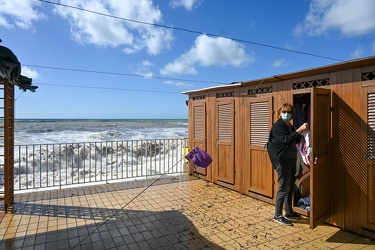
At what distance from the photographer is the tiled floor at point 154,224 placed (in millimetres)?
2713

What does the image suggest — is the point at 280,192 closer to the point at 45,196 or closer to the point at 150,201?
the point at 150,201

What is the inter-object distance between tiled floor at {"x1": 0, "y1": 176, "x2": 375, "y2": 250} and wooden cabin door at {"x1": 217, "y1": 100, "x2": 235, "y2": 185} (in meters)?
0.43

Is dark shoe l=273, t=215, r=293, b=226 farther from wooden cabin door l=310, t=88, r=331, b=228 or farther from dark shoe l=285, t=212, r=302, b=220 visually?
wooden cabin door l=310, t=88, r=331, b=228

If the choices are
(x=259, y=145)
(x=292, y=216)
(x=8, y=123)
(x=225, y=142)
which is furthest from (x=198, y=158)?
(x=8, y=123)

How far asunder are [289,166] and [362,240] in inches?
44.6

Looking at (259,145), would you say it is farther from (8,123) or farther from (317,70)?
(8,123)

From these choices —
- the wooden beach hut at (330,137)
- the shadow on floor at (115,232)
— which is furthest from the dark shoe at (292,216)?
the shadow on floor at (115,232)

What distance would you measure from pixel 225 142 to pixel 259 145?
92cm

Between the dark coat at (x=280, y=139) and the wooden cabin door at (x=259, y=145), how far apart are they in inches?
29.7

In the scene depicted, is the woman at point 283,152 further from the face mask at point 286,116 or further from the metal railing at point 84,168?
the metal railing at point 84,168

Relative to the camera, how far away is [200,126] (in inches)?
222

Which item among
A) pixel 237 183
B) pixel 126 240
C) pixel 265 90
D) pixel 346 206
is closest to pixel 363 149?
pixel 346 206

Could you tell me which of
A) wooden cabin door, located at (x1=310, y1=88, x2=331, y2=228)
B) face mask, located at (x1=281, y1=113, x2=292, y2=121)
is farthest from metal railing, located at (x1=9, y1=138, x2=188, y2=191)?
wooden cabin door, located at (x1=310, y1=88, x2=331, y2=228)

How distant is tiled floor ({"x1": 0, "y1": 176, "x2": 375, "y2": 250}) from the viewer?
271 cm
